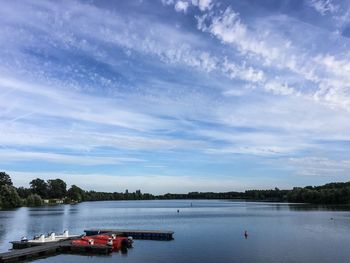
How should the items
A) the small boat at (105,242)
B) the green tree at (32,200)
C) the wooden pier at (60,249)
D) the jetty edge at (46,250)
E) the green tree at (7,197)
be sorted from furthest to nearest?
the green tree at (32,200) → the green tree at (7,197) → the small boat at (105,242) → the wooden pier at (60,249) → the jetty edge at (46,250)

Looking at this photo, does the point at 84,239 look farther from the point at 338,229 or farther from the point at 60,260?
the point at 338,229

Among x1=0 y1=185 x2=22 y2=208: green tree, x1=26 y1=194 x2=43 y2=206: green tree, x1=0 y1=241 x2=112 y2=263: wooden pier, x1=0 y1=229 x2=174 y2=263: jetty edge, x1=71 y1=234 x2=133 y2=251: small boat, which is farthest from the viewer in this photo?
x1=26 y1=194 x2=43 y2=206: green tree

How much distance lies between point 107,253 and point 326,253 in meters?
23.0

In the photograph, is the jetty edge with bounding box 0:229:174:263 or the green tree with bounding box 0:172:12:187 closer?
the jetty edge with bounding box 0:229:174:263

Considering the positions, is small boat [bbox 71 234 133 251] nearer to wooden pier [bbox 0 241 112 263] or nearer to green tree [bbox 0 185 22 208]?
wooden pier [bbox 0 241 112 263]

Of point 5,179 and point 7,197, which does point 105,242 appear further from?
point 5,179

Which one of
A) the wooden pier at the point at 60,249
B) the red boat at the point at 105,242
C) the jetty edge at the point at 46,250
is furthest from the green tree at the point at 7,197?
the wooden pier at the point at 60,249

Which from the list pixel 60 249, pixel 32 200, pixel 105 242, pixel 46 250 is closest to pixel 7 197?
pixel 32 200

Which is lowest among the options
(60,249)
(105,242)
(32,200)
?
(60,249)

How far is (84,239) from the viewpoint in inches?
1826

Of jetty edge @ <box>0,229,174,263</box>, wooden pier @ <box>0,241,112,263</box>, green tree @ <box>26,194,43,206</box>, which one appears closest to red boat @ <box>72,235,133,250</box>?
wooden pier @ <box>0,241,112,263</box>

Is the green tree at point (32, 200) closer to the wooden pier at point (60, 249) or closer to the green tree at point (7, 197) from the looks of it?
the green tree at point (7, 197)

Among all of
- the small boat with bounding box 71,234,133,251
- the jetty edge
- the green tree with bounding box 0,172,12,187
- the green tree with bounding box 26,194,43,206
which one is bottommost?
the jetty edge

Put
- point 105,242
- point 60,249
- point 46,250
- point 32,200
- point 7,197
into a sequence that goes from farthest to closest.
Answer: point 32,200 < point 7,197 < point 105,242 < point 60,249 < point 46,250
